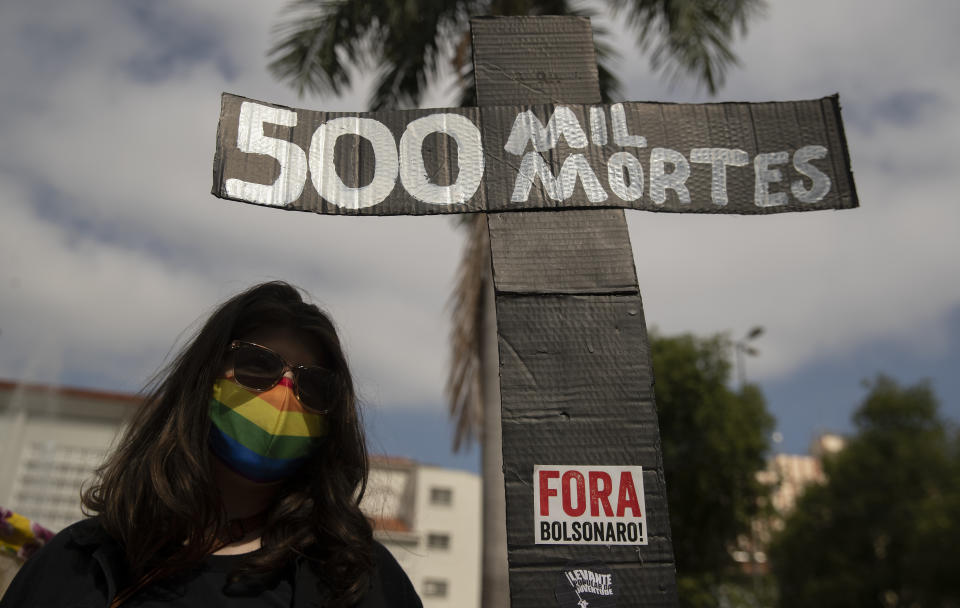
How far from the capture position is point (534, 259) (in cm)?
216

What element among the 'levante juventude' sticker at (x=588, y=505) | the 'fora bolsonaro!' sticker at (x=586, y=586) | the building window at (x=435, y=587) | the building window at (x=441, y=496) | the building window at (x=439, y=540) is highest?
the building window at (x=441, y=496)

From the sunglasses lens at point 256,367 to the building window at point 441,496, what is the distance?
34396 millimetres

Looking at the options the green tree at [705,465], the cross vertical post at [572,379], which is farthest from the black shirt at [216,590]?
the green tree at [705,465]

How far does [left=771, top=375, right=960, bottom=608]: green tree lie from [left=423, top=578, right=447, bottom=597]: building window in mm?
14520

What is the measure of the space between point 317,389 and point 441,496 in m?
34.5

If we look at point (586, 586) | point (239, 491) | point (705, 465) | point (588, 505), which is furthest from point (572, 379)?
point (705, 465)

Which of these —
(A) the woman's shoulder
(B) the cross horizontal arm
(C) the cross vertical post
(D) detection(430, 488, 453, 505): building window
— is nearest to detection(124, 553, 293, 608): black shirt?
(A) the woman's shoulder

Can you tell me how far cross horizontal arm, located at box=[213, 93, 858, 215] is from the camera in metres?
2.21

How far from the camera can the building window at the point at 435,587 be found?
112ft

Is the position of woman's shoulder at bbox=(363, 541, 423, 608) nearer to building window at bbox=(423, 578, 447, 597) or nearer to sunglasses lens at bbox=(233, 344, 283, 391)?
sunglasses lens at bbox=(233, 344, 283, 391)

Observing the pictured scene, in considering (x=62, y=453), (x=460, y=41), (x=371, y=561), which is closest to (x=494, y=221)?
(x=371, y=561)

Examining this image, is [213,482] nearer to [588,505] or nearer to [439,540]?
[588,505]

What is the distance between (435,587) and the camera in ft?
113

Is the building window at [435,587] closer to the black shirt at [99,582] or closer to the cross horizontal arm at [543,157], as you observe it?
the black shirt at [99,582]
